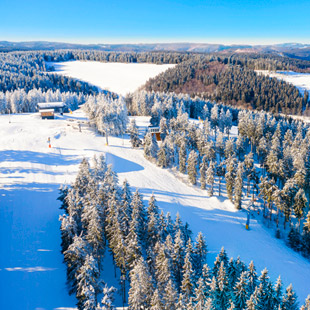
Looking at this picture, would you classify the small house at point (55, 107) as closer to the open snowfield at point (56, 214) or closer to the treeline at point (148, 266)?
the open snowfield at point (56, 214)

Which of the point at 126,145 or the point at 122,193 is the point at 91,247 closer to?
the point at 122,193

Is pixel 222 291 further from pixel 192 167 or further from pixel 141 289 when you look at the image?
pixel 192 167

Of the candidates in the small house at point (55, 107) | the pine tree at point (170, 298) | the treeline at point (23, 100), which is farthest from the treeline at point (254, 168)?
the treeline at point (23, 100)

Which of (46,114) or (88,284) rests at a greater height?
(46,114)

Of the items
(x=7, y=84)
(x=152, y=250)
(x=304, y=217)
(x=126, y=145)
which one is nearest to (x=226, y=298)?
(x=152, y=250)

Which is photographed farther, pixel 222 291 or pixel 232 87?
pixel 232 87

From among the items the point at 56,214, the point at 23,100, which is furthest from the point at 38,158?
the point at 23,100

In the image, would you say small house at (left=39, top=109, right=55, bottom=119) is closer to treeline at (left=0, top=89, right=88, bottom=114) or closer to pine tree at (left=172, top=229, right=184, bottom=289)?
treeline at (left=0, top=89, right=88, bottom=114)
